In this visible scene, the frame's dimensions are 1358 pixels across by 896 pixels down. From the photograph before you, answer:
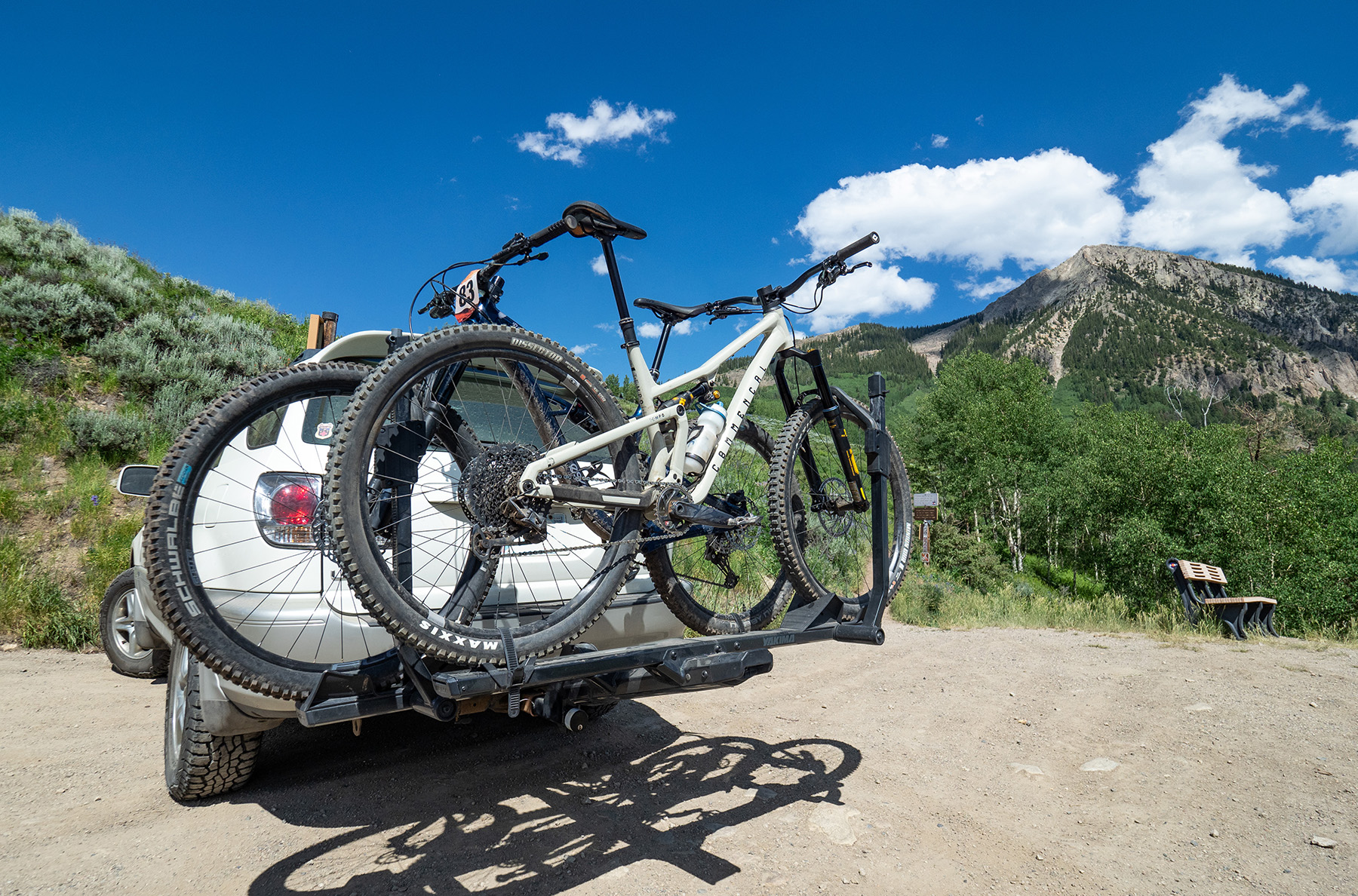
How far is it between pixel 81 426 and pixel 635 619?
9.48 m

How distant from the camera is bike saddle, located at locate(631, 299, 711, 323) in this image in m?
3.70

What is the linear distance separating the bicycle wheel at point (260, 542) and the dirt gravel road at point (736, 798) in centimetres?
105

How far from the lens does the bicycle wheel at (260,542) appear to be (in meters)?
2.28

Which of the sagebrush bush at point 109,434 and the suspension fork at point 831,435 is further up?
the sagebrush bush at point 109,434

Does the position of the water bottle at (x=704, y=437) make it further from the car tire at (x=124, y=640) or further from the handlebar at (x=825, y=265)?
the car tire at (x=124, y=640)

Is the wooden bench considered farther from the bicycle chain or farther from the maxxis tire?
the maxxis tire

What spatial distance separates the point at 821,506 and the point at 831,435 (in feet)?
1.40

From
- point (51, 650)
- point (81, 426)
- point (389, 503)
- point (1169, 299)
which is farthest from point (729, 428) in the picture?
point (1169, 299)

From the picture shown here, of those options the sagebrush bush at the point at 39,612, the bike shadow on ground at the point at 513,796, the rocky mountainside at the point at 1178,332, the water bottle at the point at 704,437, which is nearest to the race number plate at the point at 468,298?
the water bottle at the point at 704,437

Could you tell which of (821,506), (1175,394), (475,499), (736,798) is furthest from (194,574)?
(1175,394)

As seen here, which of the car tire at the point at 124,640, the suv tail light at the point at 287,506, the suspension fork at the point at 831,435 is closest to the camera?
the suv tail light at the point at 287,506

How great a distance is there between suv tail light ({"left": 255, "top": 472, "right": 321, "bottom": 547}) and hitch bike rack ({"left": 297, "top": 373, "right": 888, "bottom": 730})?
2.44 feet

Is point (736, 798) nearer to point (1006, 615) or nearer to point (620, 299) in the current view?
point (620, 299)

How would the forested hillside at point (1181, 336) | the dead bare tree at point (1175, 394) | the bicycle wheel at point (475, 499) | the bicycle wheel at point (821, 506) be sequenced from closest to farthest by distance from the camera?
the bicycle wheel at point (475, 499), the bicycle wheel at point (821, 506), the dead bare tree at point (1175, 394), the forested hillside at point (1181, 336)
